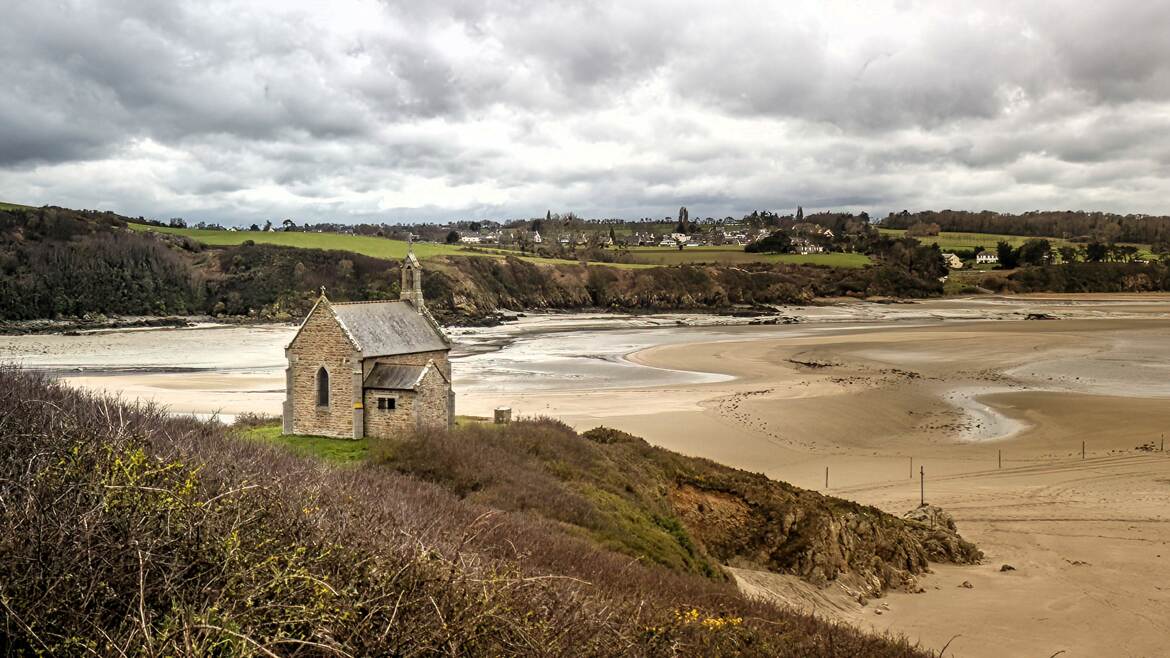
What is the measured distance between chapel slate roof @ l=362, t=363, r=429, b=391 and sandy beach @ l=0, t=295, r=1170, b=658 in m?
10.3

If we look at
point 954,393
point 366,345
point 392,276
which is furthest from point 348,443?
point 392,276

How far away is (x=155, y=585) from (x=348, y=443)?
662 inches

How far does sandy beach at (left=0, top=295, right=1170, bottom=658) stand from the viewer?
51.5 ft

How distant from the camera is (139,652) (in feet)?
15.7

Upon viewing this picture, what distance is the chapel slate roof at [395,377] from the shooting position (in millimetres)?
22359

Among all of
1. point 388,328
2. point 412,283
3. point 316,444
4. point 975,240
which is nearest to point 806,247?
point 975,240

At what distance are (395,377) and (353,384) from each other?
1.21 m

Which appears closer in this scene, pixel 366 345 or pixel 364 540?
pixel 364 540

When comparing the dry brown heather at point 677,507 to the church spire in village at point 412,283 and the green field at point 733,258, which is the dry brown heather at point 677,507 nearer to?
the church spire in village at point 412,283

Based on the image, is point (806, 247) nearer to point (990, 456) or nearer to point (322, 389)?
point (990, 456)

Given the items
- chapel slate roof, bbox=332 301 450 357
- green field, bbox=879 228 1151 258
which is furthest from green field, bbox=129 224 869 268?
chapel slate roof, bbox=332 301 450 357

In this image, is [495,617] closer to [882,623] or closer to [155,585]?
[155,585]

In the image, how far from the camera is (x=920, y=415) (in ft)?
111

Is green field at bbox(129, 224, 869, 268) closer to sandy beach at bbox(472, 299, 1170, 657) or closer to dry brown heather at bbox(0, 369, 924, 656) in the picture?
sandy beach at bbox(472, 299, 1170, 657)
